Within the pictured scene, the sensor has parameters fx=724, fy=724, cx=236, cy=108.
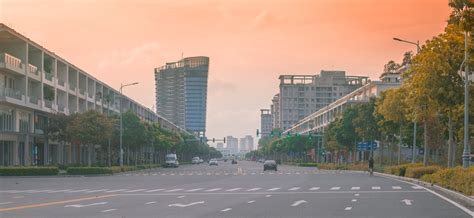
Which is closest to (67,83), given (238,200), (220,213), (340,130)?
(340,130)

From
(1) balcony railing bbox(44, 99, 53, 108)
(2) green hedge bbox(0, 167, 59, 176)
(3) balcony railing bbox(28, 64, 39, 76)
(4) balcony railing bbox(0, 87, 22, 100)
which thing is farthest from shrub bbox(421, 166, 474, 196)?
(1) balcony railing bbox(44, 99, 53, 108)

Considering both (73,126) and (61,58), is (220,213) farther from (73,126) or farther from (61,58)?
(61,58)

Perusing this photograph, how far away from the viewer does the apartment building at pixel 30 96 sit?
240ft

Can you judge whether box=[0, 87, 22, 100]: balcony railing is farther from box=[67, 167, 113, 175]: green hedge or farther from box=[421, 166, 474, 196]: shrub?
box=[421, 166, 474, 196]: shrub

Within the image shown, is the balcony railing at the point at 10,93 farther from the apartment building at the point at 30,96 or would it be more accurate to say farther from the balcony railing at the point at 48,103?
the balcony railing at the point at 48,103

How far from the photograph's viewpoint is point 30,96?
7956 cm

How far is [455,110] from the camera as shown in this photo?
1673 inches

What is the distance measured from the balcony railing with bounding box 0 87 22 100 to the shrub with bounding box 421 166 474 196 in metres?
43.8

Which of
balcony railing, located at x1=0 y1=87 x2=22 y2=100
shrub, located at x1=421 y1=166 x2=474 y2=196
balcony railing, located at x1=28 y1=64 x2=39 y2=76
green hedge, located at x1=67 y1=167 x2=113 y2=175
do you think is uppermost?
balcony railing, located at x1=28 y1=64 x2=39 y2=76

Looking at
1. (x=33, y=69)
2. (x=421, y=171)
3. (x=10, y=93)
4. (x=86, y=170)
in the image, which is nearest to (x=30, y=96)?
(x=33, y=69)

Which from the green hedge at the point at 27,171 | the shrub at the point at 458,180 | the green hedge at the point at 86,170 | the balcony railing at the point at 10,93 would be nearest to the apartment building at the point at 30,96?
the balcony railing at the point at 10,93

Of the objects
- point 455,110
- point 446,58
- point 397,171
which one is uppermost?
point 446,58

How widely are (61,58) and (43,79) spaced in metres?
9.54

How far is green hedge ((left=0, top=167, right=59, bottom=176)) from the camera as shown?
204 feet
